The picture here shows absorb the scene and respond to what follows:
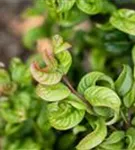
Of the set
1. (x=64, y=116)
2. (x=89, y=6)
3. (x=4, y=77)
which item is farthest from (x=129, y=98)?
(x=4, y=77)

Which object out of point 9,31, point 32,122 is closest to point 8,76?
point 32,122

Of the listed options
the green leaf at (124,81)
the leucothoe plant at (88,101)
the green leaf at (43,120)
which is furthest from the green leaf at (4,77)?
the green leaf at (124,81)

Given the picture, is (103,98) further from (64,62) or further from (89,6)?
(89,6)

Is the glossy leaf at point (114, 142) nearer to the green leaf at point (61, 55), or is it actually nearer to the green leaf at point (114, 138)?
the green leaf at point (114, 138)

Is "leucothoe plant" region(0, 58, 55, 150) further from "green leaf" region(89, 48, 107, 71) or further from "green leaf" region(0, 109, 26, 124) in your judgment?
"green leaf" region(89, 48, 107, 71)

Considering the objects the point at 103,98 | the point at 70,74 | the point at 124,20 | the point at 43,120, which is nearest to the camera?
the point at 103,98

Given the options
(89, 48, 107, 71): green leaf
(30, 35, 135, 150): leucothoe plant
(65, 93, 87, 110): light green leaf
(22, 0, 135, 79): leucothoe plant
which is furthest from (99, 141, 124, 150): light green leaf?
(89, 48, 107, 71): green leaf
